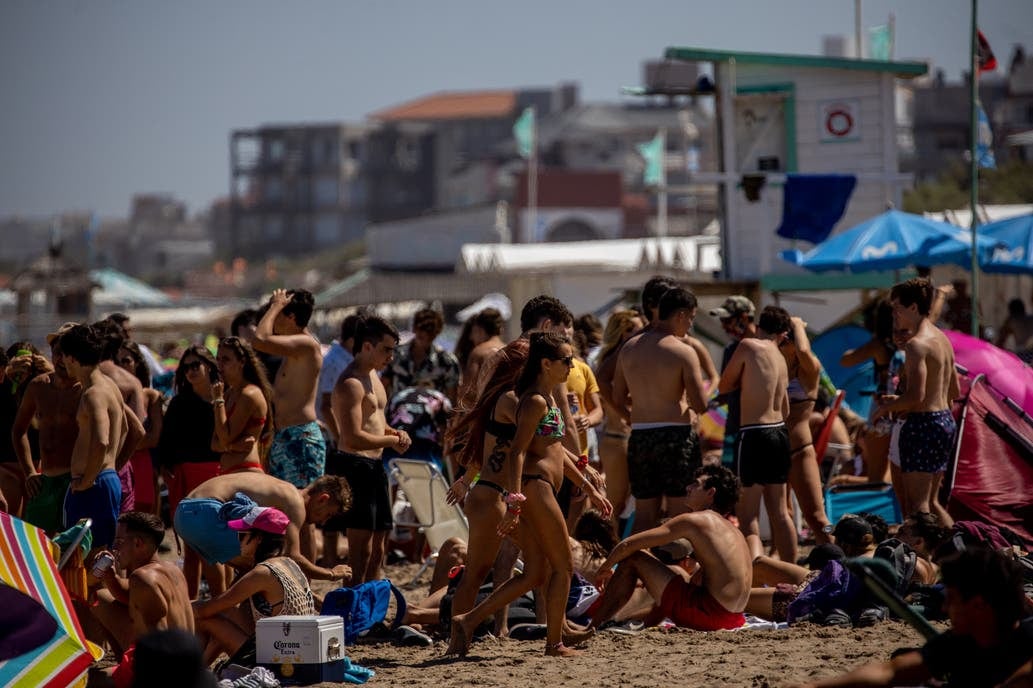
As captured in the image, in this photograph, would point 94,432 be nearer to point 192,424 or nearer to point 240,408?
point 240,408

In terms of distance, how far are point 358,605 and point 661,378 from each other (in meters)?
1.98

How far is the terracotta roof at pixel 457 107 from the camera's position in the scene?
112m

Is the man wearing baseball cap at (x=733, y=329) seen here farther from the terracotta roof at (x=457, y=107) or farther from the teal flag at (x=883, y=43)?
the terracotta roof at (x=457, y=107)

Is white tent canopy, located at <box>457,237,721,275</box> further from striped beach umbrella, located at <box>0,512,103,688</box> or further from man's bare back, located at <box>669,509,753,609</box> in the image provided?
striped beach umbrella, located at <box>0,512,103,688</box>

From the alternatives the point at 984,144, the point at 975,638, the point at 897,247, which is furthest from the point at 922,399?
the point at 984,144

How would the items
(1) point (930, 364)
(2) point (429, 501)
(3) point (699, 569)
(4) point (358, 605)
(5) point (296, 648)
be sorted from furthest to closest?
(2) point (429, 501) → (1) point (930, 364) → (3) point (699, 569) → (4) point (358, 605) → (5) point (296, 648)

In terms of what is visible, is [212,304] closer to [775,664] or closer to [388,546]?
[388,546]

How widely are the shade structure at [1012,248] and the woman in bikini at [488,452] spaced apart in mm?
8387

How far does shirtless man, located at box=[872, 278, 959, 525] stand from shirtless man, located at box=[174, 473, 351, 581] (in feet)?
10.7

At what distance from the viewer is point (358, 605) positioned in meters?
7.01

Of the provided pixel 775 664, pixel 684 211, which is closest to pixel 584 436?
pixel 775 664

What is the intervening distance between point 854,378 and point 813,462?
11.1 feet

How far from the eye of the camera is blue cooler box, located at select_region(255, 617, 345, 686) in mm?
6180

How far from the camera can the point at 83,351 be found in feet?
23.9
